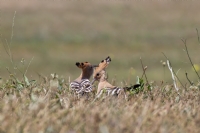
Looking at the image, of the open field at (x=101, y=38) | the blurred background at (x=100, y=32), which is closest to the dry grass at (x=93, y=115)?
the open field at (x=101, y=38)

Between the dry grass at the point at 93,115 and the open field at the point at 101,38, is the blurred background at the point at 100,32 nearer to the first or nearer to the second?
A: the open field at the point at 101,38

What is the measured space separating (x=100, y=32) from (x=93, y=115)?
22.5 meters

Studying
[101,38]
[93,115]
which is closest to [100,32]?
[101,38]

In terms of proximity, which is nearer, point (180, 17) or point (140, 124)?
point (140, 124)

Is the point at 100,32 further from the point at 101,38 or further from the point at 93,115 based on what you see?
the point at 93,115

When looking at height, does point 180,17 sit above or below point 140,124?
above

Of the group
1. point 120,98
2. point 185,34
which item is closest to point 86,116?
point 120,98

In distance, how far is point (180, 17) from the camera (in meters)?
27.9

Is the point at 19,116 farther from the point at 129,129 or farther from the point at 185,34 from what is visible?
the point at 185,34

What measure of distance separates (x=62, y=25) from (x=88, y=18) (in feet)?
5.04

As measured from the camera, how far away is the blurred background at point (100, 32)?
2164 centimetres

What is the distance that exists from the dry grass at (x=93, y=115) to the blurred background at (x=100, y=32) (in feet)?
50.2

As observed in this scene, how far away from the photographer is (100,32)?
85.3 feet

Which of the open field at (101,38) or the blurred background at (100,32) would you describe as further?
the blurred background at (100,32)
